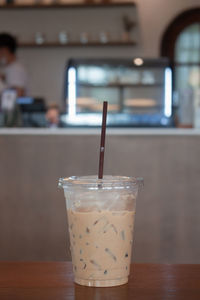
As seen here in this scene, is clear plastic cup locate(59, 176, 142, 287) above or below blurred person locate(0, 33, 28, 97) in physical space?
below

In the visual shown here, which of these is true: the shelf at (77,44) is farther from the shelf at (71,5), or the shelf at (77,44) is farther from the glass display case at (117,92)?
the glass display case at (117,92)

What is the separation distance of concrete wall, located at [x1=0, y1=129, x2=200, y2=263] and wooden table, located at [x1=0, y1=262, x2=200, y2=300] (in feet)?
4.77

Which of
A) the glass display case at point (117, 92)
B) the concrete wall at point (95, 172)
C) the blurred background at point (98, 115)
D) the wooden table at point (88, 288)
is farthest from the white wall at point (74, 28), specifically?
the wooden table at point (88, 288)

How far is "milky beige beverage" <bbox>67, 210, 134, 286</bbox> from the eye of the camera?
28.7 inches

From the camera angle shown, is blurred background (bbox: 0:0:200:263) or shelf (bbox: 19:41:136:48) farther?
shelf (bbox: 19:41:136:48)

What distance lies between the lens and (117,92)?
4344 millimetres

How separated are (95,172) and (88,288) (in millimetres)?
1539

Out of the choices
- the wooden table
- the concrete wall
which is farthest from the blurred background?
the wooden table

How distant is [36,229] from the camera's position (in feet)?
7.58

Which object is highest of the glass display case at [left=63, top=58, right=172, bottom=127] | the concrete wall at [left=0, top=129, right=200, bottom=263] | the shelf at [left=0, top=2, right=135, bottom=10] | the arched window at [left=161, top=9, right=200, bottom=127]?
the shelf at [left=0, top=2, right=135, bottom=10]

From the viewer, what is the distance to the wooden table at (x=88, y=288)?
2.19ft

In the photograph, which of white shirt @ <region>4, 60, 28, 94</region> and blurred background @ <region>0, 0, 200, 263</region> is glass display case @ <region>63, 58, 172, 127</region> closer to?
blurred background @ <region>0, 0, 200, 263</region>

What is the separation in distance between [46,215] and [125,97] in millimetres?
2314

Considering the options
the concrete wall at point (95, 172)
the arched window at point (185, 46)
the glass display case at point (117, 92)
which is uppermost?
the arched window at point (185, 46)
